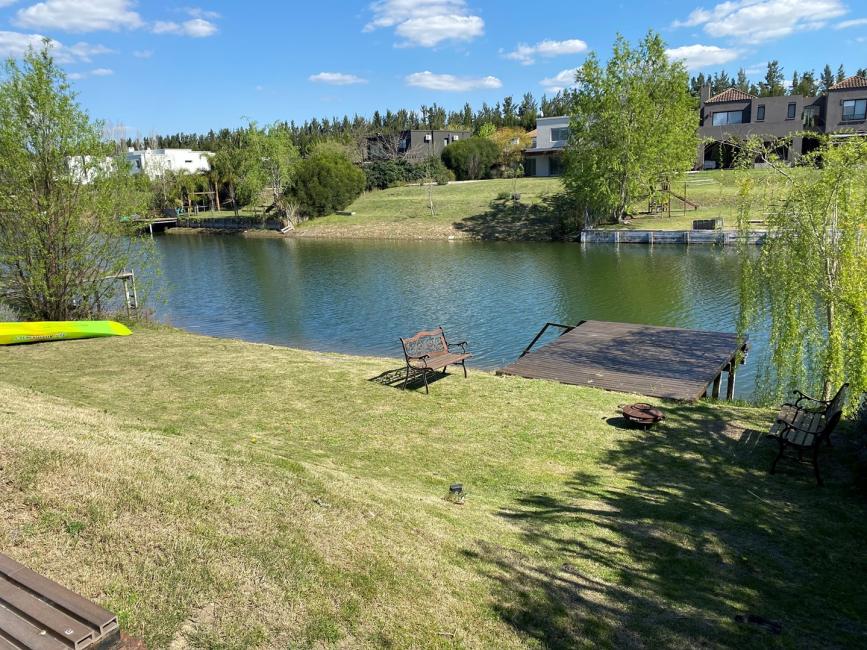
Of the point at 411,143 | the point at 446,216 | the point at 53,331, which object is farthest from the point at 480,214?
the point at 53,331

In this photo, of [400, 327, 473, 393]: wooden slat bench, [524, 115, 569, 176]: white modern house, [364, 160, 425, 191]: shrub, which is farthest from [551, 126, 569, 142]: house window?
[400, 327, 473, 393]: wooden slat bench

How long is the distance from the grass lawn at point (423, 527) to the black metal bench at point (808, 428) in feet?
1.53

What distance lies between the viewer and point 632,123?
5259 cm

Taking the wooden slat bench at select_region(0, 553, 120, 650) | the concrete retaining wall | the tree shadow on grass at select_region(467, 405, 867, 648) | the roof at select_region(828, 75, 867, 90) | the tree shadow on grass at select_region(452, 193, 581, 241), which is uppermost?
the roof at select_region(828, 75, 867, 90)

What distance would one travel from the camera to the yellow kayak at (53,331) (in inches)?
734

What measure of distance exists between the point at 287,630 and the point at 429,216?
66.1 metres

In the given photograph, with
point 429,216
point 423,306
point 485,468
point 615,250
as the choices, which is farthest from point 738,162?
point 429,216

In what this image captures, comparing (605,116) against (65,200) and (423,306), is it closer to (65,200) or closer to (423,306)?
(423,306)

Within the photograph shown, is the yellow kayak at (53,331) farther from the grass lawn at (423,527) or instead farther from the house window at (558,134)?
the house window at (558,134)

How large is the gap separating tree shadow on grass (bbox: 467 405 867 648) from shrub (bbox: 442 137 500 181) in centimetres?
8227

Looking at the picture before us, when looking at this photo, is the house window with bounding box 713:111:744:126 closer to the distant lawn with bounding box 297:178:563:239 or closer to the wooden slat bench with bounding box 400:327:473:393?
the distant lawn with bounding box 297:178:563:239

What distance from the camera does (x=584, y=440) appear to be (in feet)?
38.8

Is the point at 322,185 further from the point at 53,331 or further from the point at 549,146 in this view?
the point at 53,331

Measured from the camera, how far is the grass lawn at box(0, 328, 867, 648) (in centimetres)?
540
